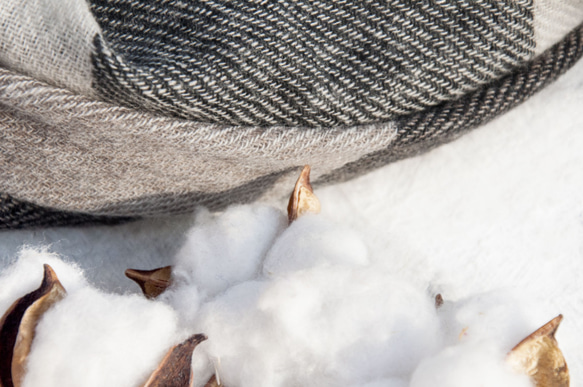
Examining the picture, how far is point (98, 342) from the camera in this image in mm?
249

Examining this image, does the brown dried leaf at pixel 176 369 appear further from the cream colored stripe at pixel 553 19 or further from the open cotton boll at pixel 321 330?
the cream colored stripe at pixel 553 19

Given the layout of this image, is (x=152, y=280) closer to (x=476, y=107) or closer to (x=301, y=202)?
(x=301, y=202)

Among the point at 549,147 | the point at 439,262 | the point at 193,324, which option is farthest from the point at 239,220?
the point at 549,147

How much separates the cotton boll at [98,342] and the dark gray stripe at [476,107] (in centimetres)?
24

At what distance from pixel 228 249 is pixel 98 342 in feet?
0.36

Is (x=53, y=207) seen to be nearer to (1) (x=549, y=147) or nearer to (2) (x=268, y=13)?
(2) (x=268, y=13)

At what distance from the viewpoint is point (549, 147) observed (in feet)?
1.54

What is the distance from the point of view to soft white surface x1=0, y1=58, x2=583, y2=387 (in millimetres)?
264

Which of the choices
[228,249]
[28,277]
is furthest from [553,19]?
[28,277]

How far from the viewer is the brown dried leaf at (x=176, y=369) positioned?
25 centimetres

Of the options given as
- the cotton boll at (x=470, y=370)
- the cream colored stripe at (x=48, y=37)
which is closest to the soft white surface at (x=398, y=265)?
the cotton boll at (x=470, y=370)

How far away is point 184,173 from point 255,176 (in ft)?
0.20

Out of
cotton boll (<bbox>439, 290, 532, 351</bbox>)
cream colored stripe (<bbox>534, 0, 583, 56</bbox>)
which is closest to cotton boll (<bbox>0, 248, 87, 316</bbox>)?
cotton boll (<bbox>439, 290, 532, 351</bbox>)

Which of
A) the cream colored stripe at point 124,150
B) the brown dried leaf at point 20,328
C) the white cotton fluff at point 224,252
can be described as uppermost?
the cream colored stripe at point 124,150
